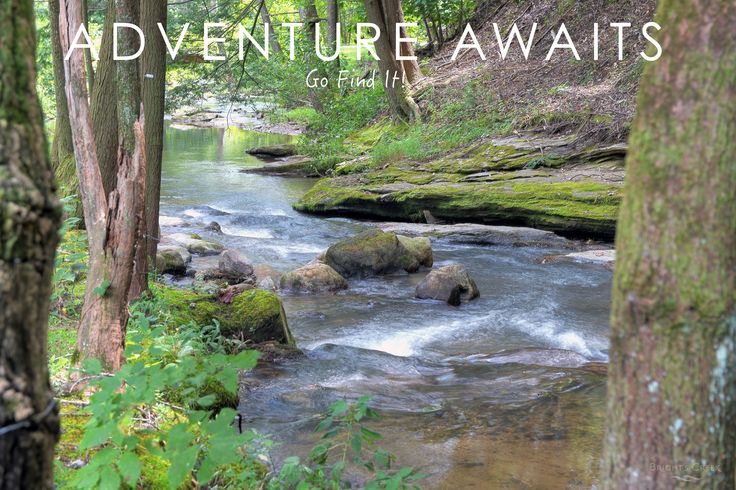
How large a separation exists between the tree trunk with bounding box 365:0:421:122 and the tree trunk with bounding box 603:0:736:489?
15.8m

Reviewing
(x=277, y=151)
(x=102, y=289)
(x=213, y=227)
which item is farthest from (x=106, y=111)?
(x=277, y=151)

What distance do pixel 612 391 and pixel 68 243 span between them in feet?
19.1

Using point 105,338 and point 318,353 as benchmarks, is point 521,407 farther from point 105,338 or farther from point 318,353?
point 105,338

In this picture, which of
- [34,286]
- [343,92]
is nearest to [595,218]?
[34,286]

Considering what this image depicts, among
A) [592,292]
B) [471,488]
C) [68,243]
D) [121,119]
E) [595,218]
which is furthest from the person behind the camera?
[595,218]

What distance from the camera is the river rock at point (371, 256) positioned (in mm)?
10516

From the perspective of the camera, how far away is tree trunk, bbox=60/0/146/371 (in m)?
4.40

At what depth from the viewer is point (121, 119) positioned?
17.4 feet

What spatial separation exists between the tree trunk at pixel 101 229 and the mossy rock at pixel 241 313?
6.05ft

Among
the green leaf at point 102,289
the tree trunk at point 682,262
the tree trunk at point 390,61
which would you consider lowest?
the green leaf at point 102,289

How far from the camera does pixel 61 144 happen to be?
10.2 metres

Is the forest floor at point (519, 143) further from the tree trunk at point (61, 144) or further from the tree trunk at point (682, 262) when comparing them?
the tree trunk at point (682, 262)

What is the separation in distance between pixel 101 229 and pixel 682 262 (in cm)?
343

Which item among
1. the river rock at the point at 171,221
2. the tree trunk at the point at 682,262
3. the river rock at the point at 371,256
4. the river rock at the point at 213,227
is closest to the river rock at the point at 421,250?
the river rock at the point at 371,256
